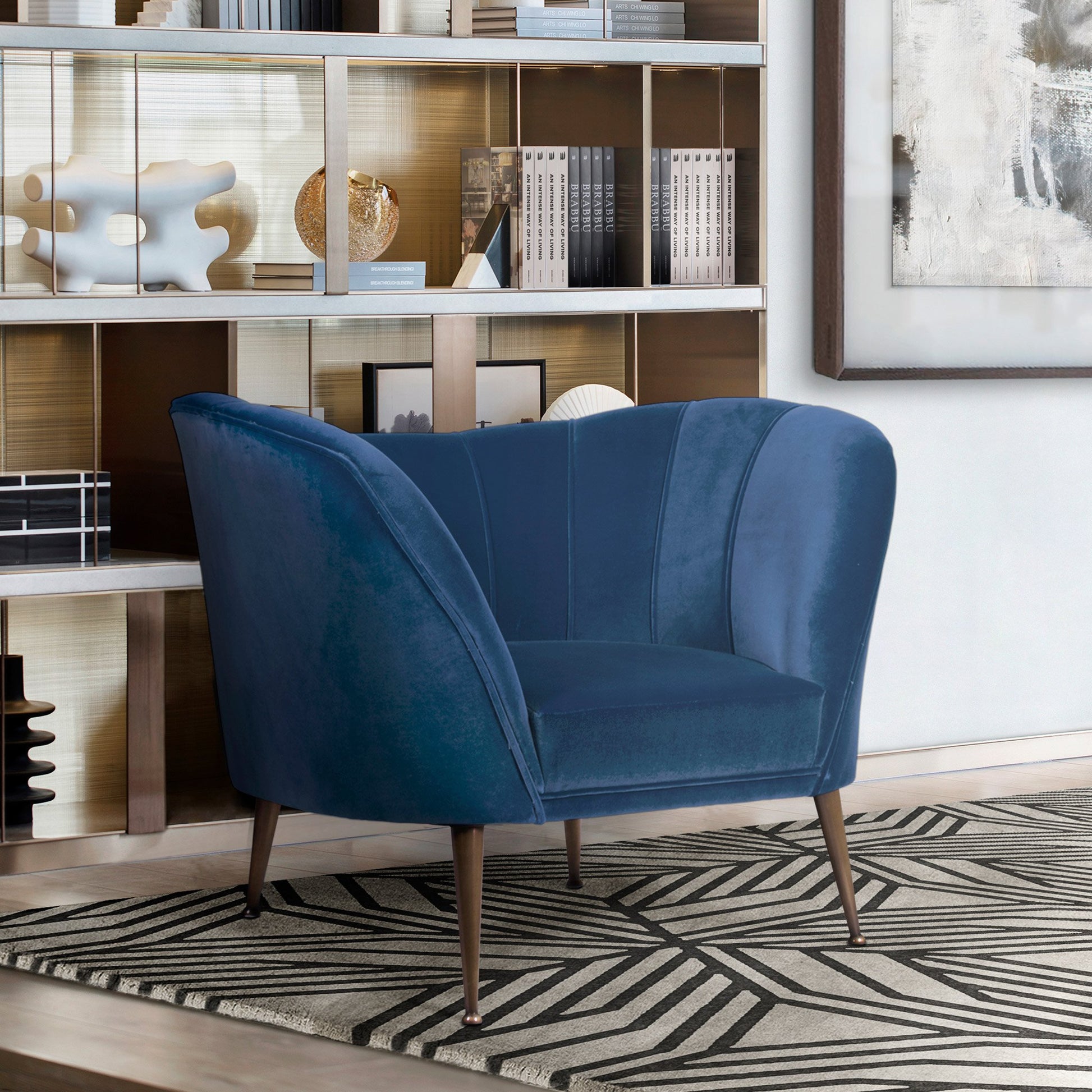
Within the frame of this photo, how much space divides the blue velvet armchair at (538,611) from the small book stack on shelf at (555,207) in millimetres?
487

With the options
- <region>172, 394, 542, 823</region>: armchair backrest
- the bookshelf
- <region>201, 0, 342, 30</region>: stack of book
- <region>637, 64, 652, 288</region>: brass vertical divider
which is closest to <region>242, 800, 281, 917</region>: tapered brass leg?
<region>172, 394, 542, 823</region>: armchair backrest

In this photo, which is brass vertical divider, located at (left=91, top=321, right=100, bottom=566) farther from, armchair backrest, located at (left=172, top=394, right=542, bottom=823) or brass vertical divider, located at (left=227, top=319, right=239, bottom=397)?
armchair backrest, located at (left=172, top=394, right=542, bottom=823)

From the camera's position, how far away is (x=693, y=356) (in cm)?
335

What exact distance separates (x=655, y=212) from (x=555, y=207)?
204mm

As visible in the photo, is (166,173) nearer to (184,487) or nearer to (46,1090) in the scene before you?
(184,487)

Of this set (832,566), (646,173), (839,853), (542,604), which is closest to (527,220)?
(646,173)

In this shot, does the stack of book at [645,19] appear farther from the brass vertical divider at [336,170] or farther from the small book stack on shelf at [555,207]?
the brass vertical divider at [336,170]

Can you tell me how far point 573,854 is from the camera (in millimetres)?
2756

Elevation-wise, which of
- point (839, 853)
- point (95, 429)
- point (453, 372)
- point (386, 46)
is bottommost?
point (839, 853)

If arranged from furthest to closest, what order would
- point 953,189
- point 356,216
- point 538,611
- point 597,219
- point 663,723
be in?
point 953,189
point 597,219
point 356,216
point 538,611
point 663,723

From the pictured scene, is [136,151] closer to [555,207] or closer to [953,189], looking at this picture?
[555,207]

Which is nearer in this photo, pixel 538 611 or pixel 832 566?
pixel 832 566

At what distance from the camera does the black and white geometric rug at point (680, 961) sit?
195cm

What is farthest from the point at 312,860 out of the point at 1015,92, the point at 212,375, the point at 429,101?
the point at 1015,92
